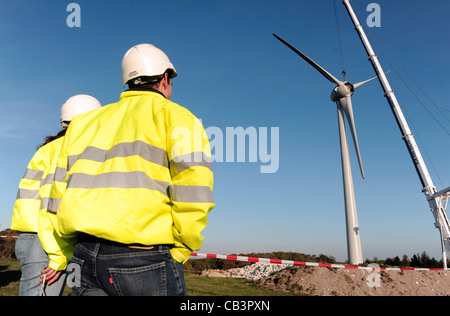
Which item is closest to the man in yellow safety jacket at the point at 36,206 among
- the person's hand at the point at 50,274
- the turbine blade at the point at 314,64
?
the person's hand at the point at 50,274

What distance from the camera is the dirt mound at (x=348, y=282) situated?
46.6 ft

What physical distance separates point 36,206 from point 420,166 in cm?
2875

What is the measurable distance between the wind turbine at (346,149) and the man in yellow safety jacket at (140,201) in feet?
70.9

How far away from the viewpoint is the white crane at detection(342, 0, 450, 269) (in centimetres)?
2525

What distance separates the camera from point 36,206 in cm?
469

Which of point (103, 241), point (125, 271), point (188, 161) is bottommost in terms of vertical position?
point (125, 271)

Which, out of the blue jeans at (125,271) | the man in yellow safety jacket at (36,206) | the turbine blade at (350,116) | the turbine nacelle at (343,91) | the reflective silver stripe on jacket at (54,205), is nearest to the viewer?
the blue jeans at (125,271)

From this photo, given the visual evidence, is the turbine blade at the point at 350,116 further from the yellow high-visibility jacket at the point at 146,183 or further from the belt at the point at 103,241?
the belt at the point at 103,241

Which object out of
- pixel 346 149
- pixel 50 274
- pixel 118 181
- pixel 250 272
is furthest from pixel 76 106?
pixel 346 149

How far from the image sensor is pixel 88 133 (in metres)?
2.73

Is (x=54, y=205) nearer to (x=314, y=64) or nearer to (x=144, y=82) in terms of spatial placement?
(x=144, y=82)

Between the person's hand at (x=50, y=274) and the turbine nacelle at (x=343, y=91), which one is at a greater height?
the turbine nacelle at (x=343, y=91)

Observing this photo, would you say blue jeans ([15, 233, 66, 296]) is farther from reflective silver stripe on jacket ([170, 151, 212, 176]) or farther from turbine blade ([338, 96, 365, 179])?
turbine blade ([338, 96, 365, 179])

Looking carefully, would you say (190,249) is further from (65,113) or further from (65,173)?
(65,113)
